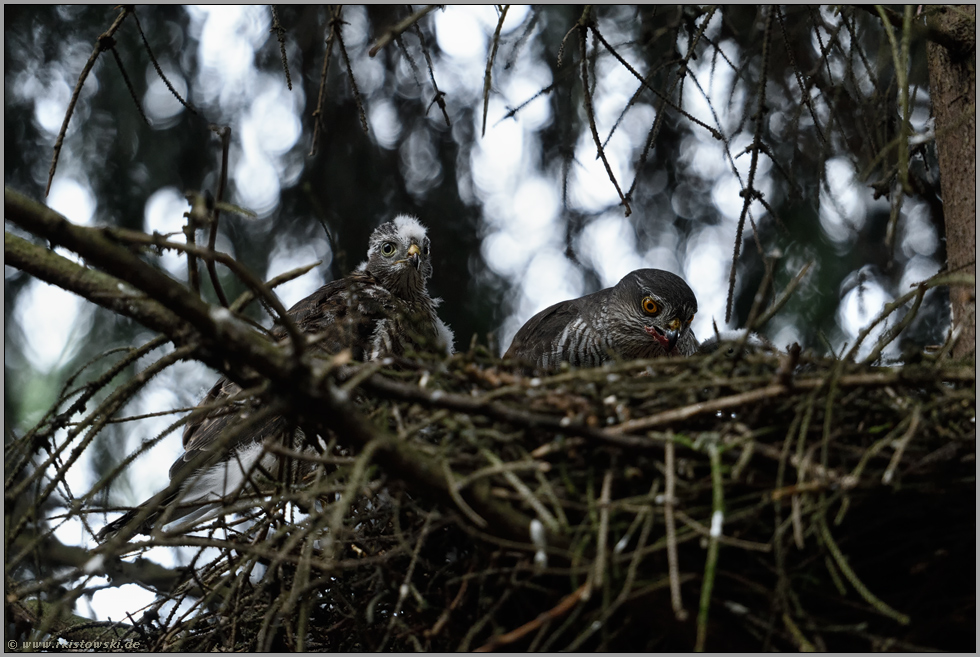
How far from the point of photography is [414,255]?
5227 mm

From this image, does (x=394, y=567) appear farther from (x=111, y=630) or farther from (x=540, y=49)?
(x=540, y=49)

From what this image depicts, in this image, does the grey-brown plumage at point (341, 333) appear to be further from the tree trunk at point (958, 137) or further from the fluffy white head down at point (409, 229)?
the tree trunk at point (958, 137)

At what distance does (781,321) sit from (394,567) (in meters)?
3.40

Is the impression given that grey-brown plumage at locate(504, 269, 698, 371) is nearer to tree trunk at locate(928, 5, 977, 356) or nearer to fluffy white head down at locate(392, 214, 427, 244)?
fluffy white head down at locate(392, 214, 427, 244)

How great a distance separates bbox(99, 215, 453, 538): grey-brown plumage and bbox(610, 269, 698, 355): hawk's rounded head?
103 cm

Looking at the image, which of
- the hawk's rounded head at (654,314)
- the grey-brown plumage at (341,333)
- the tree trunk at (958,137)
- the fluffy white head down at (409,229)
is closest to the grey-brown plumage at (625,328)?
the hawk's rounded head at (654,314)

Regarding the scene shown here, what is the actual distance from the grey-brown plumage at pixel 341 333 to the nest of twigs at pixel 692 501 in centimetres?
51

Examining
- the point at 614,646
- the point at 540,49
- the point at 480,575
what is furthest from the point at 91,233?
the point at 540,49

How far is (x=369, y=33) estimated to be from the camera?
5.80 meters

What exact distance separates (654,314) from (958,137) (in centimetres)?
195

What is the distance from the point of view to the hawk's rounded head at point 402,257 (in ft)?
17.3

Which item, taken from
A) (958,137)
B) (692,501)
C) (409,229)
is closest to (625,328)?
(409,229)

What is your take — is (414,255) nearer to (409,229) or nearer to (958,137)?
(409,229)

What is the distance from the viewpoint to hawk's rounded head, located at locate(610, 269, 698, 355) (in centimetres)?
481
